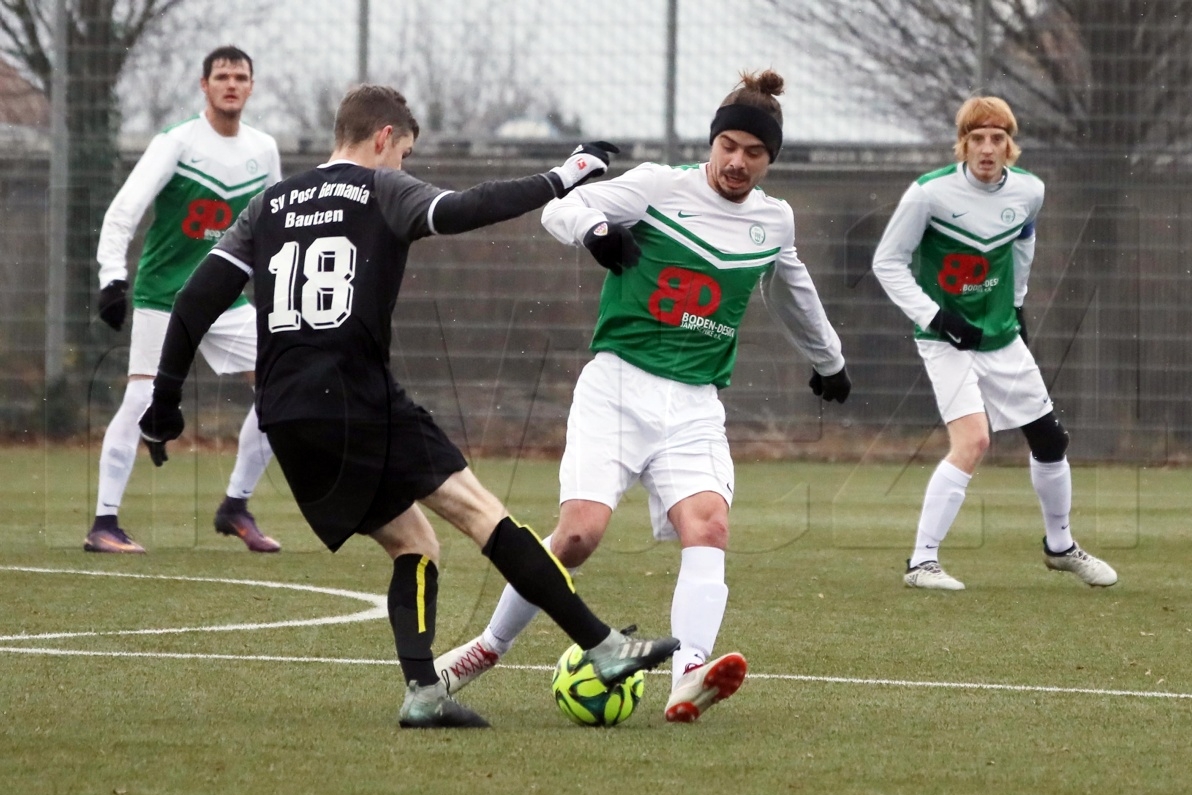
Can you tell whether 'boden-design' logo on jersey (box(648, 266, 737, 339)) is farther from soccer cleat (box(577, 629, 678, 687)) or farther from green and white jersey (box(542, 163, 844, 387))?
soccer cleat (box(577, 629, 678, 687))

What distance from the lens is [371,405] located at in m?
4.82

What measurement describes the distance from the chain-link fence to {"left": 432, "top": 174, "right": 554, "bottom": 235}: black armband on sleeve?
1058 cm

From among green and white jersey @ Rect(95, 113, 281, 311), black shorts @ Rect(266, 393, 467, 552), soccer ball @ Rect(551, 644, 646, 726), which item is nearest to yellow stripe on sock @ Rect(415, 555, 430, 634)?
black shorts @ Rect(266, 393, 467, 552)

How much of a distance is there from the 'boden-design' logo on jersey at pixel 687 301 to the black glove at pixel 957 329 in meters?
2.88

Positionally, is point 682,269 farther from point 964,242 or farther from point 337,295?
point 964,242

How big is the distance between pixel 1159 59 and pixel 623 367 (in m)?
11.1

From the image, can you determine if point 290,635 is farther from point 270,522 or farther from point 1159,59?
point 1159,59

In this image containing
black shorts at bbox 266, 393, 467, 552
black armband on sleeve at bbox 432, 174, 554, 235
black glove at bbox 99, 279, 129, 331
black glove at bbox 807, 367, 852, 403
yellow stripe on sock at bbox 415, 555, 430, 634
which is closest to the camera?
black armband on sleeve at bbox 432, 174, 554, 235

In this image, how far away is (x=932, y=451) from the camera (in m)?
15.8

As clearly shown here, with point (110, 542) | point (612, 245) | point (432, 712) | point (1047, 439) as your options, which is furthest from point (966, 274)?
point (432, 712)

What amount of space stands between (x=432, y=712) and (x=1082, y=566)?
4.46 metres

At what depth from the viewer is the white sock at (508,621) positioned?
17.3ft

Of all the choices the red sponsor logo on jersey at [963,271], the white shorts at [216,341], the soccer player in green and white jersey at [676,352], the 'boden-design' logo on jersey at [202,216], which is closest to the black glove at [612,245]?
the soccer player in green and white jersey at [676,352]

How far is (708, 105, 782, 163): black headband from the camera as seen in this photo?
18.0ft
